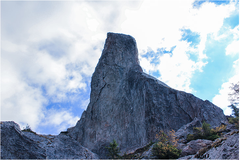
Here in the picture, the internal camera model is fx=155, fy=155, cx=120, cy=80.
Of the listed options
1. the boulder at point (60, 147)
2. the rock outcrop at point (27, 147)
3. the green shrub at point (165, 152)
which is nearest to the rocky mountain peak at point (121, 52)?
the green shrub at point (165, 152)

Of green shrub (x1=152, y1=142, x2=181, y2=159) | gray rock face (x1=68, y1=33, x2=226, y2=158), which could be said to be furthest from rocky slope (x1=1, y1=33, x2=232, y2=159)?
green shrub (x1=152, y1=142, x2=181, y2=159)

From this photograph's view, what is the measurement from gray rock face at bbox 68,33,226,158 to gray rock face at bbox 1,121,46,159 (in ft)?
105

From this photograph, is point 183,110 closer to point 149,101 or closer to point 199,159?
point 149,101

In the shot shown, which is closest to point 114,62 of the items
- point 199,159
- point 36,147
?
point 199,159

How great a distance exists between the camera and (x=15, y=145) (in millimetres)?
7449

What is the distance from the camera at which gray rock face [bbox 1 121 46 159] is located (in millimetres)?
7063

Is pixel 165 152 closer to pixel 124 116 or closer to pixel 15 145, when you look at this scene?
pixel 15 145

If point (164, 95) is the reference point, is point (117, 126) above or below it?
below

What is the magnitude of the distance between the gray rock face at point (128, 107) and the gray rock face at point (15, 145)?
3204cm

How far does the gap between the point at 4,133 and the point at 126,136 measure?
40.6 metres

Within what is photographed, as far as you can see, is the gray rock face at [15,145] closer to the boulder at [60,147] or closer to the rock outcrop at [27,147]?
the rock outcrop at [27,147]

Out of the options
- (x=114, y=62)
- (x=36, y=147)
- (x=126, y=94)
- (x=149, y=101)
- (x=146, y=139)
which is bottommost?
(x=146, y=139)

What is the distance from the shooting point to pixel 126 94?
2077 inches

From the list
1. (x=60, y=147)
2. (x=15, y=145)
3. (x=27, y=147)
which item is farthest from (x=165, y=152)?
(x=15, y=145)
